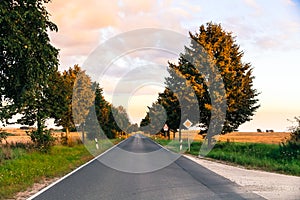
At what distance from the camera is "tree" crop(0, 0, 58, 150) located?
47.6ft

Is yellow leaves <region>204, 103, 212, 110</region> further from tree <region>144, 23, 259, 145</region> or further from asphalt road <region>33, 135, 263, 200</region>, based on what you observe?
asphalt road <region>33, 135, 263, 200</region>

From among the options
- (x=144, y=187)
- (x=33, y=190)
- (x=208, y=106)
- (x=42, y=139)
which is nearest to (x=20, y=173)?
(x=33, y=190)

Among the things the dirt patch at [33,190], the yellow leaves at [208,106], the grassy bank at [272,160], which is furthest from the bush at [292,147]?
the dirt patch at [33,190]

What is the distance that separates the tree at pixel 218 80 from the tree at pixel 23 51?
15871mm

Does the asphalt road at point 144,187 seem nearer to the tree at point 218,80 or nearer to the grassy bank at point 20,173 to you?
the grassy bank at point 20,173

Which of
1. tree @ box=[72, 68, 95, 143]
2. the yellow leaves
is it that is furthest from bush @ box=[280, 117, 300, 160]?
tree @ box=[72, 68, 95, 143]

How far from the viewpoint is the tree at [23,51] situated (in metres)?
14.5

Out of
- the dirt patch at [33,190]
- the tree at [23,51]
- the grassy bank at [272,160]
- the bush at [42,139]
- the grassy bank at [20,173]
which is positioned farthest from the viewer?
the bush at [42,139]

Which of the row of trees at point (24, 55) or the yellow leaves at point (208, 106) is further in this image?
the yellow leaves at point (208, 106)

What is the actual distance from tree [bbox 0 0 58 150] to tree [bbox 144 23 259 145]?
625 inches

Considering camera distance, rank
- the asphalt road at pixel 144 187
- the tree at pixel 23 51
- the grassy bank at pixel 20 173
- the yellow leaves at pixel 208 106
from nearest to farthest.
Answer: the asphalt road at pixel 144 187, the grassy bank at pixel 20 173, the tree at pixel 23 51, the yellow leaves at pixel 208 106

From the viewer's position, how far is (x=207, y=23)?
105 ft

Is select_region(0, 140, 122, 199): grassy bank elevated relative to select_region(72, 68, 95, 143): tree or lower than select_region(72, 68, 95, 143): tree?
lower

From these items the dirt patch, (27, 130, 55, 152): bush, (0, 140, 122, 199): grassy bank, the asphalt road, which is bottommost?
the dirt patch
